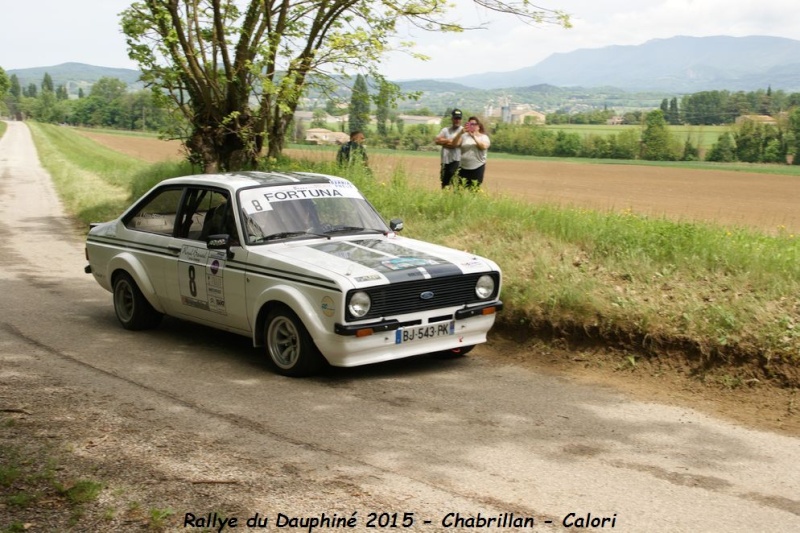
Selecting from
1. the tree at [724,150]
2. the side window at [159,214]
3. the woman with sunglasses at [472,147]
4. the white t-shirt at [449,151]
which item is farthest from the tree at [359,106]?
the tree at [724,150]

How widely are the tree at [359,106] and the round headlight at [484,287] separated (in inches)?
417

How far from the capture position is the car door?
28.0 feet

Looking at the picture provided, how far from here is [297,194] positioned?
905cm

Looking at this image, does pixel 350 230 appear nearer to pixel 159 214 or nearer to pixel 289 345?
pixel 289 345

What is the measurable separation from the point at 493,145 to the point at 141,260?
55.9 meters

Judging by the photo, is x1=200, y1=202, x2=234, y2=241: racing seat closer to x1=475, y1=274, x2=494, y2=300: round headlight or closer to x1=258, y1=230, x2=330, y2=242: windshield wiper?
x1=258, y1=230, x2=330, y2=242: windshield wiper

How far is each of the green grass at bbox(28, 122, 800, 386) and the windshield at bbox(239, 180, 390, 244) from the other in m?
1.84

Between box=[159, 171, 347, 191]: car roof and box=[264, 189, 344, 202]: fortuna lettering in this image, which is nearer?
box=[264, 189, 344, 202]: fortuna lettering

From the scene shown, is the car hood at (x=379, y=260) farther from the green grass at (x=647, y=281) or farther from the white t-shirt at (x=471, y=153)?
the white t-shirt at (x=471, y=153)

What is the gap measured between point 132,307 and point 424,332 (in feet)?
11.9

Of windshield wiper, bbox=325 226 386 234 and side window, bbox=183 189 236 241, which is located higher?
side window, bbox=183 189 236 241

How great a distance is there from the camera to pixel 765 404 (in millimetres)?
7348

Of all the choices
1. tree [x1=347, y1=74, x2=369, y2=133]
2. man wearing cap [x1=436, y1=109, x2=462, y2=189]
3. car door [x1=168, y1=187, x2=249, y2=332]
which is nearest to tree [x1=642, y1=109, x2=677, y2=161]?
tree [x1=347, y1=74, x2=369, y2=133]

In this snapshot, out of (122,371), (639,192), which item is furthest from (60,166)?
(122,371)
